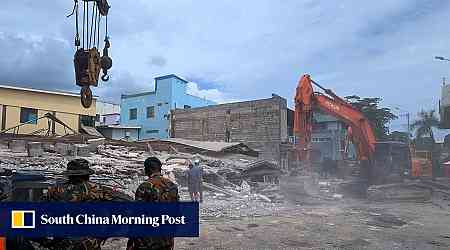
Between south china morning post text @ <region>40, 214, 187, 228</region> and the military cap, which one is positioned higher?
the military cap

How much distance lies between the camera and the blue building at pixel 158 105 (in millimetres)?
44719

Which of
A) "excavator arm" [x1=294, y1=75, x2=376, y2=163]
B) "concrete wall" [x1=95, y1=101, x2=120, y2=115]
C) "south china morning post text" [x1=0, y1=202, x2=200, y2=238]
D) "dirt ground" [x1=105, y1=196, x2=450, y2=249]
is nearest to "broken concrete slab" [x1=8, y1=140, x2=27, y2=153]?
"dirt ground" [x1=105, y1=196, x2=450, y2=249]

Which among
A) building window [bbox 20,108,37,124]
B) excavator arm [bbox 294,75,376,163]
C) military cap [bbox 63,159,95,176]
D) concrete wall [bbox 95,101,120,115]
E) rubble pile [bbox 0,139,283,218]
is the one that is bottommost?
rubble pile [bbox 0,139,283,218]

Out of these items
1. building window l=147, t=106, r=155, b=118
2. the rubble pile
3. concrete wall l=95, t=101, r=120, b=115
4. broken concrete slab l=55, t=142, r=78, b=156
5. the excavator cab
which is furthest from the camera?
concrete wall l=95, t=101, r=120, b=115

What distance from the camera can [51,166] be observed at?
530 inches

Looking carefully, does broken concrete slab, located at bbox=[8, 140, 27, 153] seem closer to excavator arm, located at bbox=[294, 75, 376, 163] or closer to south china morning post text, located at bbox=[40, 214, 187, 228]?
excavator arm, located at bbox=[294, 75, 376, 163]

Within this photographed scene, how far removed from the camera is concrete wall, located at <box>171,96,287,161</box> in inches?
1162

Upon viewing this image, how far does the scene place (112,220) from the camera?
392cm

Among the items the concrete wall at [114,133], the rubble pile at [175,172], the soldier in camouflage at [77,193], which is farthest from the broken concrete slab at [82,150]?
the concrete wall at [114,133]

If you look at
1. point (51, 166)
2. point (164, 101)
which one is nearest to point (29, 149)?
point (51, 166)

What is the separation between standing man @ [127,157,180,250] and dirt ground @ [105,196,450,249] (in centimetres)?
339

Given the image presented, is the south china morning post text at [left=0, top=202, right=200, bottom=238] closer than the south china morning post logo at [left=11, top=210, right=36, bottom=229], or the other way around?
the south china morning post text at [left=0, top=202, right=200, bottom=238]

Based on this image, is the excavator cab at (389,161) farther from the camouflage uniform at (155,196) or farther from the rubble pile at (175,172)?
the camouflage uniform at (155,196)

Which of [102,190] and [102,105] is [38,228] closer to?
[102,190]
